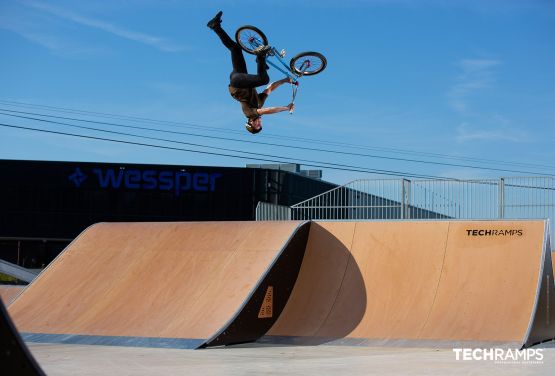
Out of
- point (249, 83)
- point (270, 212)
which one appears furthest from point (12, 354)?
point (270, 212)

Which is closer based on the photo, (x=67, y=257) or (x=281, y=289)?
(x=281, y=289)

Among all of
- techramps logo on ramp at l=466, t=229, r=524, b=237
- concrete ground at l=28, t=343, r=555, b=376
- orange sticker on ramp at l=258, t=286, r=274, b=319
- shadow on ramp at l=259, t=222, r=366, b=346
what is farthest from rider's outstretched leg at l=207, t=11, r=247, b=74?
techramps logo on ramp at l=466, t=229, r=524, b=237

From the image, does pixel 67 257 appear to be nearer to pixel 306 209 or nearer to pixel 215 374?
pixel 306 209

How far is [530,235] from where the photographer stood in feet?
47.8

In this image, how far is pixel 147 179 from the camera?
47875 millimetres

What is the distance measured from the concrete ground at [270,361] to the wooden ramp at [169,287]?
0.71m

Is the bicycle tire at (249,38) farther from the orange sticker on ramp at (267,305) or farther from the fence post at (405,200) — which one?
the fence post at (405,200)

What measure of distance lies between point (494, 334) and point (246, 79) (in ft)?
23.0

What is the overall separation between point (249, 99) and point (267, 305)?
586cm

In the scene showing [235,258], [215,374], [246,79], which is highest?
[246,79]

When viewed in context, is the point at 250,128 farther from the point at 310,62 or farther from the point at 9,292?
the point at 9,292

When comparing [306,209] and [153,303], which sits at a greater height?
[306,209]

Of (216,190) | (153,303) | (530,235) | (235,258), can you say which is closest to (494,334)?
(530,235)

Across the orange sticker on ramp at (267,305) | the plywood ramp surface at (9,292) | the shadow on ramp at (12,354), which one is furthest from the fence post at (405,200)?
the shadow on ramp at (12,354)
